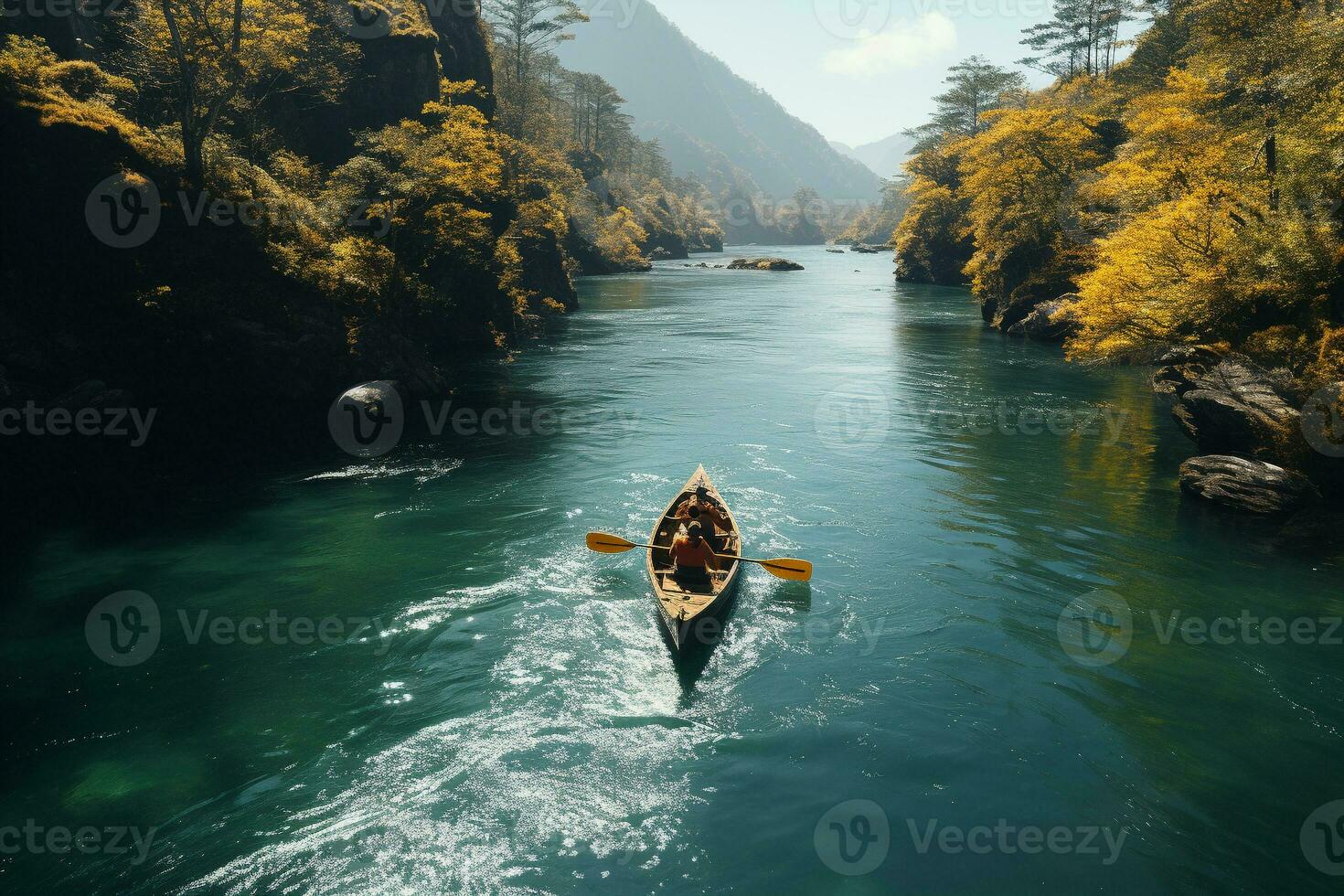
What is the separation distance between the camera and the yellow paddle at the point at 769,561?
531 inches

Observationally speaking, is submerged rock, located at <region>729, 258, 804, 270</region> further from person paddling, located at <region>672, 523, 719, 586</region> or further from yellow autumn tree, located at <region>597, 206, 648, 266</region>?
person paddling, located at <region>672, 523, 719, 586</region>

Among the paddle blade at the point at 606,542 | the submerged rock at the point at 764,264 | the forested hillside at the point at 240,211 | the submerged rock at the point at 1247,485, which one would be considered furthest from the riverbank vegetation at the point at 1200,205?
the submerged rock at the point at 764,264

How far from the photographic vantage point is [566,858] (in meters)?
8.31

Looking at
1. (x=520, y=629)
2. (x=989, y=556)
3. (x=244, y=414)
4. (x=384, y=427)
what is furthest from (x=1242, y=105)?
(x=244, y=414)

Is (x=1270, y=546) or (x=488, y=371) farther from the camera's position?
→ (x=488, y=371)

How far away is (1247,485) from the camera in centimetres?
1750

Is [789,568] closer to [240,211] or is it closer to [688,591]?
[688,591]

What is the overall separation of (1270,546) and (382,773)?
1794 centimetres

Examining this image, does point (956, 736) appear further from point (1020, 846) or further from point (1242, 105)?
point (1242, 105)

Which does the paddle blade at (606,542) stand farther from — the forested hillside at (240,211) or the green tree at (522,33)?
the green tree at (522,33)

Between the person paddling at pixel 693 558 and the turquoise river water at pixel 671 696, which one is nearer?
the turquoise river water at pixel 671 696

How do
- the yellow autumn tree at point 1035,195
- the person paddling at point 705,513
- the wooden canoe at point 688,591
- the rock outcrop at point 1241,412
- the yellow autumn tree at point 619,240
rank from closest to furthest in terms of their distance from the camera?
the wooden canoe at point 688,591, the person paddling at point 705,513, the rock outcrop at point 1241,412, the yellow autumn tree at point 1035,195, the yellow autumn tree at point 619,240

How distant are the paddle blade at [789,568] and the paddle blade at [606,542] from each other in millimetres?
2891

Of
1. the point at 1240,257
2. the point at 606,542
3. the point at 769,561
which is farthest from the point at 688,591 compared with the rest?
the point at 1240,257
